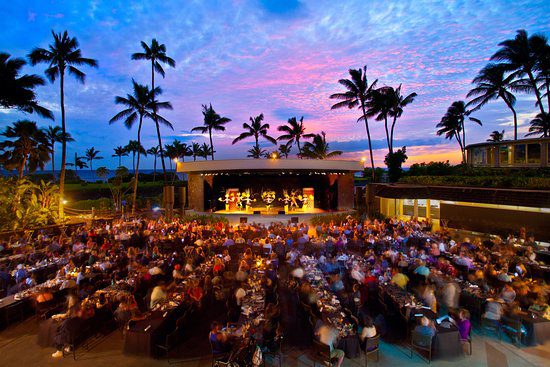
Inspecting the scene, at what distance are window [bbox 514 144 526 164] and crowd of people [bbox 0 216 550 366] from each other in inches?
364

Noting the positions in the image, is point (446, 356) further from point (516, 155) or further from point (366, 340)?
point (516, 155)

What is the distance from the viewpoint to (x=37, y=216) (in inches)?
675

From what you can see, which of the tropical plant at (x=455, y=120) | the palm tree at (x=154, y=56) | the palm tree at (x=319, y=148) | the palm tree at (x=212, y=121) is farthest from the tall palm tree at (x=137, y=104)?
the tropical plant at (x=455, y=120)

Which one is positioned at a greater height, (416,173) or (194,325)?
(416,173)

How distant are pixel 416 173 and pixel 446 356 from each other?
2234 cm

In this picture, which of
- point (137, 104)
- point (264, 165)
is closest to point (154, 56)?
point (137, 104)

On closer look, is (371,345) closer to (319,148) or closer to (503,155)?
(503,155)

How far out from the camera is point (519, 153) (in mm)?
19094

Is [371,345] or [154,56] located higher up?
[154,56]

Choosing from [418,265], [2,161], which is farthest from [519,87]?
[2,161]

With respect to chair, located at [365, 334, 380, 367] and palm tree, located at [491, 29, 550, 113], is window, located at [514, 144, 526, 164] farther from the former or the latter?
chair, located at [365, 334, 380, 367]

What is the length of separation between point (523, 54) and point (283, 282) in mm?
25944

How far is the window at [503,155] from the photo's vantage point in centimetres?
1997

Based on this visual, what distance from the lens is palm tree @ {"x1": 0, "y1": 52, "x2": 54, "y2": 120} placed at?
1767 centimetres
